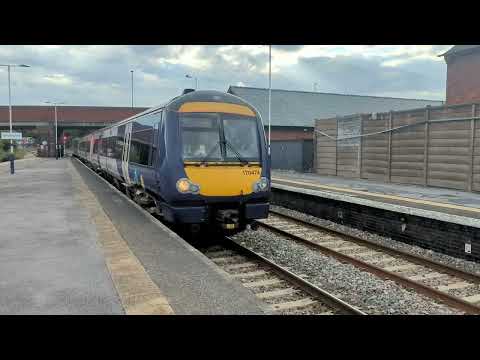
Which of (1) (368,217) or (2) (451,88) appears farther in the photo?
(2) (451,88)

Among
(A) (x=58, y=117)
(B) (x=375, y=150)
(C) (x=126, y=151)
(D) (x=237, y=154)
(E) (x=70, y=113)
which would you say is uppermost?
(E) (x=70, y=113)

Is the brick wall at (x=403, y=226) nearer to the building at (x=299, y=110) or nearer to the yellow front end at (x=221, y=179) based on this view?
the yellow front end at (x=221, y=179)

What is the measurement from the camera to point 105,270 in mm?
5832

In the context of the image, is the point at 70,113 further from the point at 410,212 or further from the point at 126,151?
the point at 410,212

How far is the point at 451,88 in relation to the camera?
1117 inches

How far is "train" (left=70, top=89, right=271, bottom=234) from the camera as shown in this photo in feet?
26.2

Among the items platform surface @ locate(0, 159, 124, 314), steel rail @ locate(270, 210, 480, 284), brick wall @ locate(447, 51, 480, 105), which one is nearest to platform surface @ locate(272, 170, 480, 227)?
steel rail @ locate(270, 210, 480, 284)

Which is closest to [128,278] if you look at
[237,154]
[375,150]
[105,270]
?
[105,270]

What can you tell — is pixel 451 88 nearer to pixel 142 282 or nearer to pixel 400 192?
pixel 400 192

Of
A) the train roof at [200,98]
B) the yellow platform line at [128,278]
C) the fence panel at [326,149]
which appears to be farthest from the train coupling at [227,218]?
the fence panel at [326,149]

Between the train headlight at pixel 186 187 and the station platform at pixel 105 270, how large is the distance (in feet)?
3.15

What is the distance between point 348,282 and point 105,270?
394 cm
